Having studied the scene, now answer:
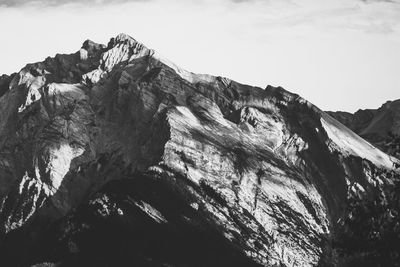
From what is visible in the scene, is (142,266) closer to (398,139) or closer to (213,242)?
(213,242)

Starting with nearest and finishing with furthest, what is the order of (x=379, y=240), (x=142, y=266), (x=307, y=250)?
(x=379, y=240) < (x=142, y=266) < (x=307, y=250)

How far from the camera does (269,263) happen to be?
19012 centimetres

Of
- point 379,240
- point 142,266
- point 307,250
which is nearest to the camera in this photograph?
point 379,240

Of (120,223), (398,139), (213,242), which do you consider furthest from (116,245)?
(398,139)

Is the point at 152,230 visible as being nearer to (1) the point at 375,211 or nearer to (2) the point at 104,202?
(2) the point at 104,202

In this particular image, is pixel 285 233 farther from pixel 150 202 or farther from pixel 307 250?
pixel 150 202

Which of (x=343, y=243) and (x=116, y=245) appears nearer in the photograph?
(x=343, y=243)

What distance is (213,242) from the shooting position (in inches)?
7490

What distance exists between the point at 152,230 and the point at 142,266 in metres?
10.8

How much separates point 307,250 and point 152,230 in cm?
4017

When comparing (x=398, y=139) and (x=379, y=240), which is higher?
(x=398, y=139)

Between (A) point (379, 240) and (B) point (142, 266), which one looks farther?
(B) point (142, 266)

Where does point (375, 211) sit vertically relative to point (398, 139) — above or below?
below

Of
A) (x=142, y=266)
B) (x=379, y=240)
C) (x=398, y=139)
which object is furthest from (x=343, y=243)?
(x=142, y=266)
